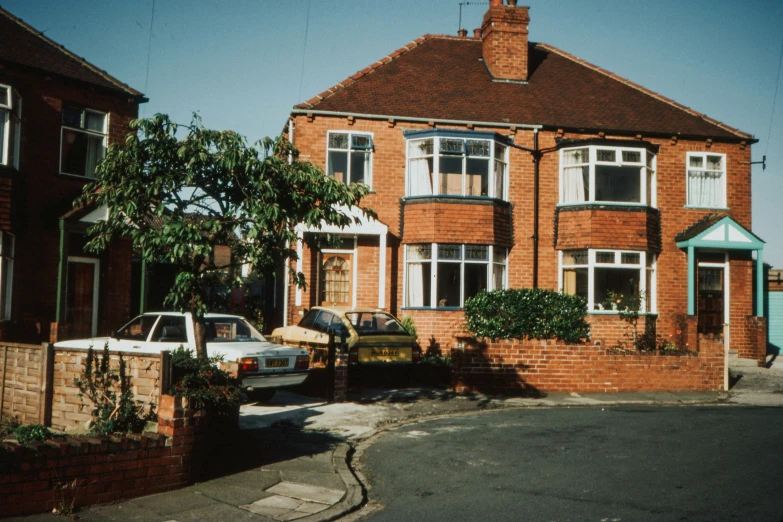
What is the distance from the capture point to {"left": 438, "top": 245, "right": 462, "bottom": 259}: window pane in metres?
19.0

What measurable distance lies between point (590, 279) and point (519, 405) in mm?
7672

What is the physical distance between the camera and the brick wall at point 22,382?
869cm

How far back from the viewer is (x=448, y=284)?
1923 centimetres

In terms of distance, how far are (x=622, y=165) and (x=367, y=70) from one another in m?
7.83

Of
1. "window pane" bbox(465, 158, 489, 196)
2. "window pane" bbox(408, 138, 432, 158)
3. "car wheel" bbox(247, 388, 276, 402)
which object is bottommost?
"car wheel" bbox(247, 388, 276, 402)

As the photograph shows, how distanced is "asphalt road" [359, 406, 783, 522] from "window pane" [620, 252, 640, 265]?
28.2ft

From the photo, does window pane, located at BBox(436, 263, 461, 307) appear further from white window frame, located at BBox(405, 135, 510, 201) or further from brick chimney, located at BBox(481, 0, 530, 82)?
brick chimney, located at BBox(481, 0, 530, 82)

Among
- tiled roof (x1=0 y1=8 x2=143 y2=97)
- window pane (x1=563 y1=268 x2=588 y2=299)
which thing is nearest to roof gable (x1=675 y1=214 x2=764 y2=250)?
window pane (x1=563 y1=268 x2=588 y2=299)

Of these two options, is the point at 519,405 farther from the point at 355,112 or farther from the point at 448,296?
the point at 355,112

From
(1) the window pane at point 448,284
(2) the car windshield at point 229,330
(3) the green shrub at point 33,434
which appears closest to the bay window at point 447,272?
(1) the window pane at point 448,284

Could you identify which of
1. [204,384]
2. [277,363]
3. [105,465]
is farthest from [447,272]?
[105,465]

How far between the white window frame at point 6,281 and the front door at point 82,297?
1.54 m

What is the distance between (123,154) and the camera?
8.77 m

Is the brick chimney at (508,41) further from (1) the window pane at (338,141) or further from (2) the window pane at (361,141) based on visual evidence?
(1) the window pane at (338,141)
